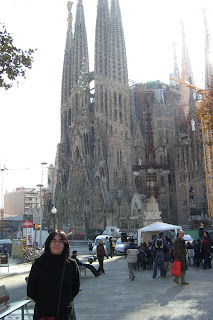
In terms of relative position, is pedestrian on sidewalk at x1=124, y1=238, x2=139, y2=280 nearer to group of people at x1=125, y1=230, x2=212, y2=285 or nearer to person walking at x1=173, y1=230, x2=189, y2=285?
group of people at x1=125, y1=230, x2=212, y2=285

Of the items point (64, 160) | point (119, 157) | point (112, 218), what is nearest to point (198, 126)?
point (119, 157)

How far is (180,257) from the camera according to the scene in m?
9.97

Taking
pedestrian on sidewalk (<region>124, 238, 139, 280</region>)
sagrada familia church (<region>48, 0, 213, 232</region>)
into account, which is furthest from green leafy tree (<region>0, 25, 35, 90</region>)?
sagrada familia church (<region>48, 0, 213, 232</region>)

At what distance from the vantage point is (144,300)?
7.82 meters

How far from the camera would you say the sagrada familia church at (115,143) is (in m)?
53.5

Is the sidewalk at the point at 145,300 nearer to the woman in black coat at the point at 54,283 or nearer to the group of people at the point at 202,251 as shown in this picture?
the group of people at the point at 202,251

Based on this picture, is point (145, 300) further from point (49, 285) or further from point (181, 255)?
point (49, 285)

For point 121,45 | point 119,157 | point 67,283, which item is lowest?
point 67,283

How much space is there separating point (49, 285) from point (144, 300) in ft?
15.8

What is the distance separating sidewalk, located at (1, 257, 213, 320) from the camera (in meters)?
6.54

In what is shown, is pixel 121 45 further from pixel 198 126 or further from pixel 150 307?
pixel 150 307

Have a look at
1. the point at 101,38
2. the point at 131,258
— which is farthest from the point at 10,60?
the point at 101,38

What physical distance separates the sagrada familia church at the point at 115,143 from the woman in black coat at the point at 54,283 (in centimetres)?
4682

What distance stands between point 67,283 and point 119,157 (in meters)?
54.3
